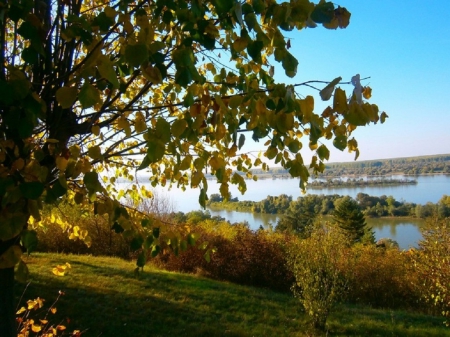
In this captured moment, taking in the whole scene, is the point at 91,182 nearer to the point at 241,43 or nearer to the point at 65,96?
the point at 65,96

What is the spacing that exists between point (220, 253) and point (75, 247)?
6522 millimetres

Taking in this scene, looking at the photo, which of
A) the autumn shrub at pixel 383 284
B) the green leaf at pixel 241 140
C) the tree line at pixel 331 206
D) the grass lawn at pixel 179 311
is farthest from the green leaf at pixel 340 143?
the tree line at pixel 331 206

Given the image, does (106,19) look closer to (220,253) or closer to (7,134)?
(7,134)

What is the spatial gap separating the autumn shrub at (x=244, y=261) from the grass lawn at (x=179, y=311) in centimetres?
235

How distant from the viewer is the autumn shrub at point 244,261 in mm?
11375

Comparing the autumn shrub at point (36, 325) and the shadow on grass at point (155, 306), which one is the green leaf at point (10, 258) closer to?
the autumn shrub at point (36, 325)

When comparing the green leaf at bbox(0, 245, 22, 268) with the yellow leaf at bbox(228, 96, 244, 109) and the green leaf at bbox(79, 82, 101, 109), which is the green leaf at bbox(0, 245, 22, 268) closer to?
the green leaf at bbox(79, 82, 101, 109)

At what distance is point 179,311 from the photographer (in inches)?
260

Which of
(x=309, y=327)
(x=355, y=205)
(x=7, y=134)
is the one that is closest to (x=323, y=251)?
(x=309, y=327)

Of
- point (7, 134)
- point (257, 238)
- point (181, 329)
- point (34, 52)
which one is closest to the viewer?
point (34, 52)

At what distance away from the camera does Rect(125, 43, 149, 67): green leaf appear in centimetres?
79

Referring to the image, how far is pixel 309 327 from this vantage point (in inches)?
258

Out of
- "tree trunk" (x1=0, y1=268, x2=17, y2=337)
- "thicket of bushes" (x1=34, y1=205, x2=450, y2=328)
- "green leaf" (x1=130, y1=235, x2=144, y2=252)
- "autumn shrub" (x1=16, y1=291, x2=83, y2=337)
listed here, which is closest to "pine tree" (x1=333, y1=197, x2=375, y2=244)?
"thicket of bushes" (x1=34, y1=205, x2=450, y2=328)

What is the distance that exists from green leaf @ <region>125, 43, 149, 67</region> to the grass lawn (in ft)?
17.4
